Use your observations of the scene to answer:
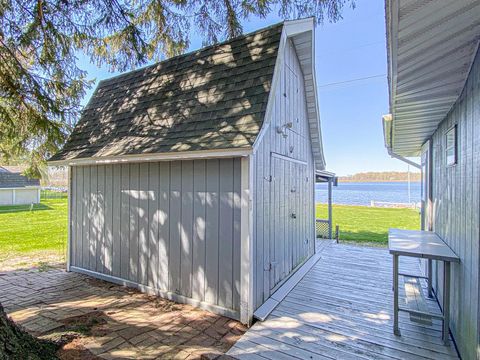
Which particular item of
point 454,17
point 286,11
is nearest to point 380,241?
point 286,11

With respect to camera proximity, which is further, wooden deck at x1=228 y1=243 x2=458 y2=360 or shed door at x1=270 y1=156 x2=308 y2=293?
shed door at x1=270 y1=156 x2=308 y2=293

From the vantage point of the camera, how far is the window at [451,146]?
10.6ft

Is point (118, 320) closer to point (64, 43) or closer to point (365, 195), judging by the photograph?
point (64, 43)

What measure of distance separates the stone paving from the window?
137 inches

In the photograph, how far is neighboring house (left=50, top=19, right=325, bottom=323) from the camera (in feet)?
12.6

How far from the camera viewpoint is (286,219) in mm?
5246

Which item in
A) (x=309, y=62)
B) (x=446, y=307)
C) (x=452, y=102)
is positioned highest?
(x=309, y=62)

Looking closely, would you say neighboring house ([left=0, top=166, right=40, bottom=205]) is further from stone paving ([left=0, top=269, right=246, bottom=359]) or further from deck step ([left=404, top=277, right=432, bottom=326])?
deck step ([left=404, top=277, right=432, bottom=326])

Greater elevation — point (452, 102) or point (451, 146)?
point (452, 102)

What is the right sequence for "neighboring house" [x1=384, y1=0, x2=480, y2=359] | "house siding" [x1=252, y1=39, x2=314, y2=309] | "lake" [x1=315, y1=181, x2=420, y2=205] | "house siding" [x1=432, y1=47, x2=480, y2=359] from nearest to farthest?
1. "neighboring house" [x1=384, y1=0, x2=480, y2=359]
2. "house siding" [x1=432, y1=47, x2=480, y2=359]
3. "house siding" [x1=252, y1=39, x2=314, y2=309]
4. "lake" [x1=315, y1=181, x2=420, y2=205]

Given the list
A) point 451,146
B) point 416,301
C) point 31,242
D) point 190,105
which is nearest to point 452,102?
point 451,146

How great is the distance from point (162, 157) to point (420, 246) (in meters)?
3.96

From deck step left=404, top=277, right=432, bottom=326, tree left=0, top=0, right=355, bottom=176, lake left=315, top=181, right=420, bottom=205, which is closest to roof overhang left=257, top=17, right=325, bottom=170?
tree left=0, top=0, right=355, bottom=176

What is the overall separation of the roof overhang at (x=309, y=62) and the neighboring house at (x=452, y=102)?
186cm
